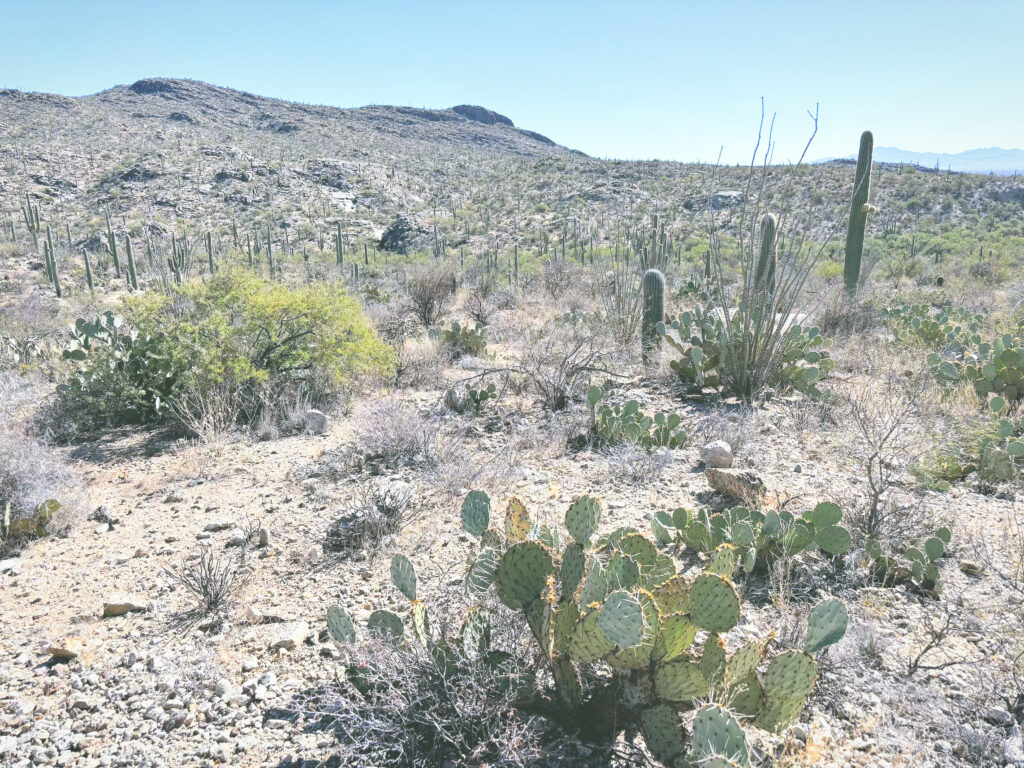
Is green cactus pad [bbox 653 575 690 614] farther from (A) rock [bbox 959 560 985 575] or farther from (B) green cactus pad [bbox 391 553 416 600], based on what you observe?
(A) rock [bbox 959 560 985 575]

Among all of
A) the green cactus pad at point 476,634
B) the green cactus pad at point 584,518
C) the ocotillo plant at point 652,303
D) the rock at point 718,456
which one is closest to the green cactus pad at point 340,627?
the green cactus pad at point 476,634

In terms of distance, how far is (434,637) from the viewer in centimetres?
268

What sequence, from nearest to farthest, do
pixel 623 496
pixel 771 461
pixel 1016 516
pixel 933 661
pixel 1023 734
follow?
pixel 1023 734 < pixel 933 661 < pixel 1016 516 < pixel 623 496 < pixel 771 461

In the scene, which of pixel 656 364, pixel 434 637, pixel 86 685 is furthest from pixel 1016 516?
pixel 86 685

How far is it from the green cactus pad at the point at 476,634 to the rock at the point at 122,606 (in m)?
2.11

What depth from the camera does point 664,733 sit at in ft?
6.95

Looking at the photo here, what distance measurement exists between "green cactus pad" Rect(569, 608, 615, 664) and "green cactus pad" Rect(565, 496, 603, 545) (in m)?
0.45

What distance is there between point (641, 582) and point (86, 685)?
2.59 meters

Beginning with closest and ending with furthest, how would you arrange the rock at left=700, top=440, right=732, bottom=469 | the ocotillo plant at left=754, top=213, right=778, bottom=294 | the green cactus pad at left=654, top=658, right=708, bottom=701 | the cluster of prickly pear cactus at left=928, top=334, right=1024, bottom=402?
the green cactus pad at left=654, top=658, right=708, bottom=701 → the rock at left=700, top=440, right=732, bottom=469 → the cluster of prickly pear cactus at left=928, top=334, right=1024, bottom=402 → the ocotillo plant at left=754, top=213, right=778, bottom=294

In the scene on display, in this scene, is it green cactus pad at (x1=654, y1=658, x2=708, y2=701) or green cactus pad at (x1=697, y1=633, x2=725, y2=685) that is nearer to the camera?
green cactus pad at (x1=654, y1=658, x2=708, y2=701)

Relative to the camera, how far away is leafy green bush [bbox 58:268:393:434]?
6.39 m

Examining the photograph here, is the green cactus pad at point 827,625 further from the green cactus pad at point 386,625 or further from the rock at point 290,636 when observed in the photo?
the rock at point 290,636

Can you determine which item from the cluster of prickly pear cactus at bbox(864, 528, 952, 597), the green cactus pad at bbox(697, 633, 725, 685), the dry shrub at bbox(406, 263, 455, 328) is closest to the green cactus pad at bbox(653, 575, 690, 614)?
the green cactus pad at bbox(697, 633, 725, 685)

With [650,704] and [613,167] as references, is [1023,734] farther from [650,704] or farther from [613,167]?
[613,167]
